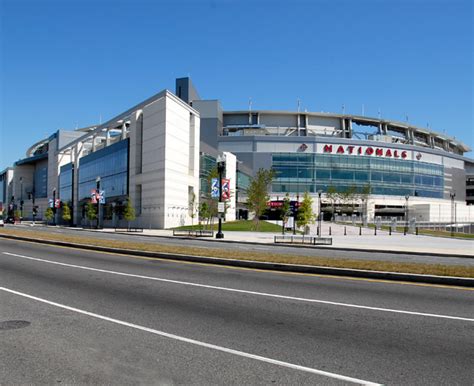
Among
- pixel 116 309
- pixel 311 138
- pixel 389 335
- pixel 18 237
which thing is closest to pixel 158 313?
pixel 116 309

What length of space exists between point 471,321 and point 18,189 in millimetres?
162700

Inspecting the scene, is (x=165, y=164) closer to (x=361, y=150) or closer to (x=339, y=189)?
(x=339, y=189)

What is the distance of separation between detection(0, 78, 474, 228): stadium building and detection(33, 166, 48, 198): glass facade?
0.32 metres

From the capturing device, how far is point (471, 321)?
7.75 metres

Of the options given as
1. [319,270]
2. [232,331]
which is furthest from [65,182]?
[232,331]

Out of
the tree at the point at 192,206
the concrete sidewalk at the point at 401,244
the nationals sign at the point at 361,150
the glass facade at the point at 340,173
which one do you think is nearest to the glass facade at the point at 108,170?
the tree at the point at 192,206

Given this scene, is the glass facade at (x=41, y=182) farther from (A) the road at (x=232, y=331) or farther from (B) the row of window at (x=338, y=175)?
(A) the road at (x=232, y=331)

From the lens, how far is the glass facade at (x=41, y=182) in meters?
128

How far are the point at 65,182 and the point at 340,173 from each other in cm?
6739

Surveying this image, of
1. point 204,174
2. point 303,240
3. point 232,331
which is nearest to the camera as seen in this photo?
point 232,331

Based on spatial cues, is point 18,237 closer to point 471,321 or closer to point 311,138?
point 471,321

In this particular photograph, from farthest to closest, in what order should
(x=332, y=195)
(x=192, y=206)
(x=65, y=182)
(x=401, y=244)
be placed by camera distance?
(x=332, y=195)
(x=65, y=182)
(x=192, y=206)
(x=401, y=244)

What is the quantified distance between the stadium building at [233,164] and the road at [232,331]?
51.5 metres

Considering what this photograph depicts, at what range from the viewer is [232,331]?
695 centimetres
